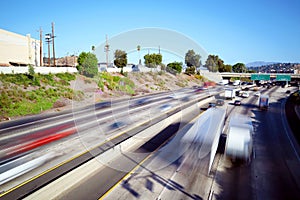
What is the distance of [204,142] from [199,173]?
284 cm

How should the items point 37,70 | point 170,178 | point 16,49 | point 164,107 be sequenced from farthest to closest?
point 16,49
point 37,70
point 164,107
point 170,178

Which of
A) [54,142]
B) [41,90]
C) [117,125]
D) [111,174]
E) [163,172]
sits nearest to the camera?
[111,174]

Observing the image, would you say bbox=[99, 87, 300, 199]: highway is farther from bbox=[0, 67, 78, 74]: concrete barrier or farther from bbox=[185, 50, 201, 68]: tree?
bbox=[0, 67, 78, 74]: concrete barrier

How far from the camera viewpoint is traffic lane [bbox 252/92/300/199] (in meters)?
11.2

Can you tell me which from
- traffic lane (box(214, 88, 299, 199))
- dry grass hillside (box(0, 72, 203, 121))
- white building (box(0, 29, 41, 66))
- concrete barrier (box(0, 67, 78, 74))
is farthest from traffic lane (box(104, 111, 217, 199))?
white building (box(0, 29, 41, 66))

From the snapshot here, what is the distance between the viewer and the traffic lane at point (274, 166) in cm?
1117

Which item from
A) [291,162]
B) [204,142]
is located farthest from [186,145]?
[291,162]

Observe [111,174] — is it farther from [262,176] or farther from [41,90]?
[41,90]

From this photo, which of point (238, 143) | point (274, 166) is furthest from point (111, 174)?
point (274, 166)

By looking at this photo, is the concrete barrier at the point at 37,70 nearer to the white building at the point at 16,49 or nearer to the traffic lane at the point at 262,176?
the white building at the point at 16,49

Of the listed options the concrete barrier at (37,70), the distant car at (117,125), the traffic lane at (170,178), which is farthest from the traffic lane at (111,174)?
the concrete barrier at (37,70)

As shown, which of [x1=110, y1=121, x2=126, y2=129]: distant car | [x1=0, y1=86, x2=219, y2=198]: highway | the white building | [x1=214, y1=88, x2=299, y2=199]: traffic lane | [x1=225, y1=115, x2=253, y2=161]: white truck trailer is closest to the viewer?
[x1=214, y1=88, x2=299, y2=199]: traffic lane

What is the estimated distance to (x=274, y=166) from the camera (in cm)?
1431

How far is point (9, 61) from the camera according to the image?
53.2 meters
